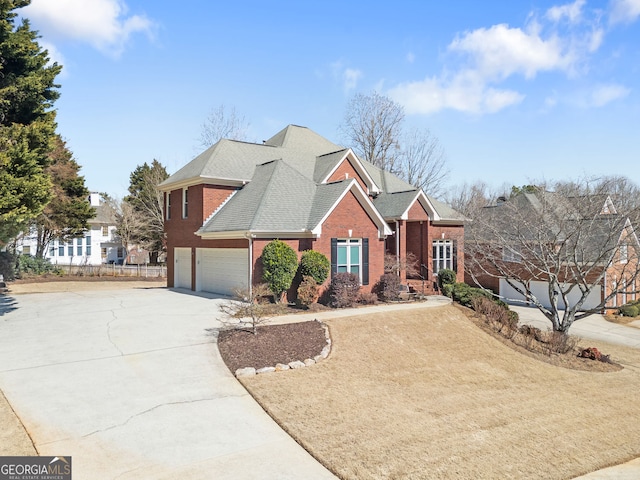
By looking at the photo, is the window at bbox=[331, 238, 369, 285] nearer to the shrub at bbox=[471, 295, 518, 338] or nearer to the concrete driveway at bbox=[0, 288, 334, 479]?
the shrub at bbox=[471, 295, 518, 338]

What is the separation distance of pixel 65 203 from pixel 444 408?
35204 millimetres

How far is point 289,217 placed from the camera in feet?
65.4

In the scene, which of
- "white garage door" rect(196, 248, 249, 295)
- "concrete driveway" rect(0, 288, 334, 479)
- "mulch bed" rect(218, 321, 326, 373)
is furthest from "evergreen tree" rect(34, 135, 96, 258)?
"mulch bed" rect(218, 321, 326, 373)

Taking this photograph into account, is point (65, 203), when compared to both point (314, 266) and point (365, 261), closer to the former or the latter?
point (314, 266)

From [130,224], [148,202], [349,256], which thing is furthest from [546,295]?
[130,224]

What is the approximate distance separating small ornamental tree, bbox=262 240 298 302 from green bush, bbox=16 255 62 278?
26085 mm

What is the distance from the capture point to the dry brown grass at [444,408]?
751cm

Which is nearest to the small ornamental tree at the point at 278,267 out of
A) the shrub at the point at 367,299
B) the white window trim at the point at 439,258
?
the shrub at the point at 367,299

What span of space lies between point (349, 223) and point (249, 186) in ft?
19.3

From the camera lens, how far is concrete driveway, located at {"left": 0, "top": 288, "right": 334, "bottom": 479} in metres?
6.72

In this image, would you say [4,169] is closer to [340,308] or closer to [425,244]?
[340,308]

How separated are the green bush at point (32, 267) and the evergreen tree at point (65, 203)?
1.71m

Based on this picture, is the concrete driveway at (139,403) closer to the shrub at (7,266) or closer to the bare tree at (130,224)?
the shrub at (7,266)
